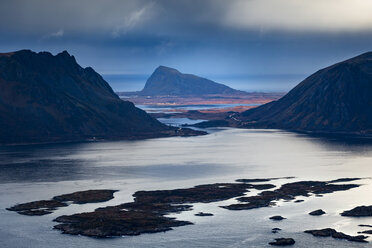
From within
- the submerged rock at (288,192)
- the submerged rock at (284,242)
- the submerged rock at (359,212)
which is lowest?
the submerged rock at (284,242)

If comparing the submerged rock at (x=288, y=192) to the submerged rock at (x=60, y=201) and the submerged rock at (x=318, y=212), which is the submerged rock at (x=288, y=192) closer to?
the submerged rock at (x=318, y=212)

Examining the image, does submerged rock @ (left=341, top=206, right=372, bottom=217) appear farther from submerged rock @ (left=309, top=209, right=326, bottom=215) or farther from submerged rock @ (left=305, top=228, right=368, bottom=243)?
submerged rock @ (left=305, top=228, right=368, bottom=243)

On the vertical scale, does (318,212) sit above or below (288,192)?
below

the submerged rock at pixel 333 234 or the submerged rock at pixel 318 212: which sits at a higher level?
the submerged rock at pixel 318 212

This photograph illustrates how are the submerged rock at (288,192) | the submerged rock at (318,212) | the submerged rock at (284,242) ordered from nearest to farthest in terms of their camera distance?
1. the submerged rock at (284,242)
2. the submerged rock at (318,212)
3. the submerged rock at (288,192)

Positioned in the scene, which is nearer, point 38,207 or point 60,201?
point 38,207

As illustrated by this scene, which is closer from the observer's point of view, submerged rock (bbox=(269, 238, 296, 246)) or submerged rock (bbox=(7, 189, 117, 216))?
submerged rock (bbox=(269, 238, 296, 246))

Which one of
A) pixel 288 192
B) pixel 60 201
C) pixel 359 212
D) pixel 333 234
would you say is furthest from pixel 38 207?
pixel 359 212

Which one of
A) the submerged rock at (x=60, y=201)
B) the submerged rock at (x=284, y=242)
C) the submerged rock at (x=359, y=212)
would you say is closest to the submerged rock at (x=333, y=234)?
the submerged rock at (x=284, y=242)

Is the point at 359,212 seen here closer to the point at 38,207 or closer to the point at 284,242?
the point at 284,242

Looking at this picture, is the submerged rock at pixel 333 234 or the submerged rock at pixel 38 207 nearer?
the submerged rock at pixel 333 234

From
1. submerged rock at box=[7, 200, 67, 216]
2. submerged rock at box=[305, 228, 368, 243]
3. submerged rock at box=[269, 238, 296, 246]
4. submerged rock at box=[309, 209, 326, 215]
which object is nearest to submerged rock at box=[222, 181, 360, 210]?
submerged rock at box=[309, 209, 326, 215]

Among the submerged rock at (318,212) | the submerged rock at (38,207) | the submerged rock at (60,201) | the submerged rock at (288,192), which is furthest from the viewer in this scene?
the submerged rock at (288,192)
